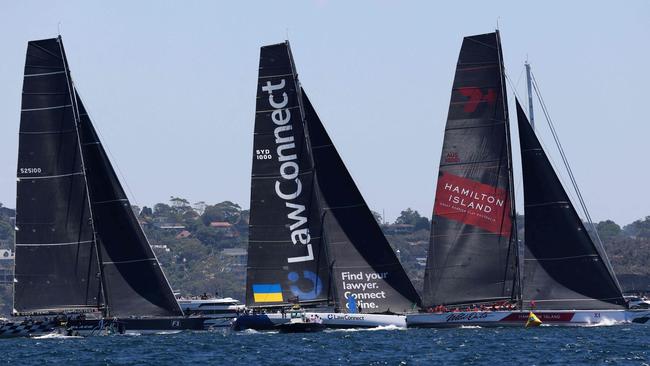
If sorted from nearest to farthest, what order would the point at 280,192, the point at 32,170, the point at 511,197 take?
the point at 32,170, the point at 280,192, the point at 511,197

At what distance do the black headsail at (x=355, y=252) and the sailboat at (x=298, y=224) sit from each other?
0.04 m

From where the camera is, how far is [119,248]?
6600 centimetres

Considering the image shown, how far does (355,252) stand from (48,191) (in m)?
12.8

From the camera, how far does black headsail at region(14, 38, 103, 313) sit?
6444 cm

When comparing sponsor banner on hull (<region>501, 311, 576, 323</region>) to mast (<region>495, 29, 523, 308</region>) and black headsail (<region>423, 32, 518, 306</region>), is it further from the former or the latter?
black headsail (<region>423, 32, 518, 306</region>)

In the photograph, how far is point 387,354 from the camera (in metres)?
54.1

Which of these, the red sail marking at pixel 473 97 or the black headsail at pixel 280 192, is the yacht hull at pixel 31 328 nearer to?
the black headsail at pixel 280 192

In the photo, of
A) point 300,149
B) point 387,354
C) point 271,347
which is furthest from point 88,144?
point 387,354

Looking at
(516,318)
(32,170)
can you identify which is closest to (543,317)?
(516,318)

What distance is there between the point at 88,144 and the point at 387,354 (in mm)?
18359

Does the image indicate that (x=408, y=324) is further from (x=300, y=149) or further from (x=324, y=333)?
(x=300, y=149)

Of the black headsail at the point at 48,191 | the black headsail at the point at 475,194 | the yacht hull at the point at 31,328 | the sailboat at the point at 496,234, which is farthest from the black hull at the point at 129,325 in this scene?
the black headsail at the point at 475,194

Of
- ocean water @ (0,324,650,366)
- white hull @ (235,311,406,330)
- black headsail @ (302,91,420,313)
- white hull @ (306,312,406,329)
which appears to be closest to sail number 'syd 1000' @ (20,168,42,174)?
ocean water @ (0,324,650,366)

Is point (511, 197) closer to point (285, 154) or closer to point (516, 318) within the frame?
point (516, 318)
